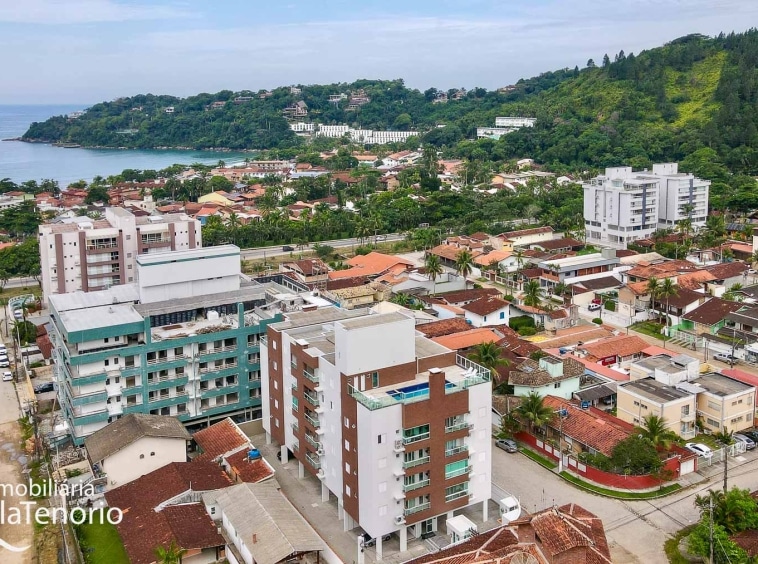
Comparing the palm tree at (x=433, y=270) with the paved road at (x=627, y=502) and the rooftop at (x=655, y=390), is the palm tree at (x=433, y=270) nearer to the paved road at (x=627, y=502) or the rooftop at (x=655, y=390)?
the rooftop at (x=655, y=390)

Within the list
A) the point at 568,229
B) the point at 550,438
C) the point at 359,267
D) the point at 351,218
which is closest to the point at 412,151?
the point at 351,218

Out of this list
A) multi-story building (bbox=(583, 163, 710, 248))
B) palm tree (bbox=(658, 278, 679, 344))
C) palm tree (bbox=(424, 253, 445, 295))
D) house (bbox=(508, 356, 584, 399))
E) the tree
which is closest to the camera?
house (bbox=(508, 356, 584, 399))

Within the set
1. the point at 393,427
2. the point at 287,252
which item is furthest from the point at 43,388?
the point at 287,252

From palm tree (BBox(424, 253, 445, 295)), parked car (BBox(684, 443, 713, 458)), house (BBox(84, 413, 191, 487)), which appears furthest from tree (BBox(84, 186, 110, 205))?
parked car (BBox(684, 443, 713, 458))

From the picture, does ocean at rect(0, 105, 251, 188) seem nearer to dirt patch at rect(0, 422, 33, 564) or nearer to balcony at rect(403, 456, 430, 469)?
dirt patch at rect(0, 422, 33, 564)

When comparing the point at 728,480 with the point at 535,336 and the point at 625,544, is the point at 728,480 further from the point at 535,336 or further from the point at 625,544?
the point at 535,336

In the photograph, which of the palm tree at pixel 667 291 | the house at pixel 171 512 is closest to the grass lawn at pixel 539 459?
the house at pixel 171 512
